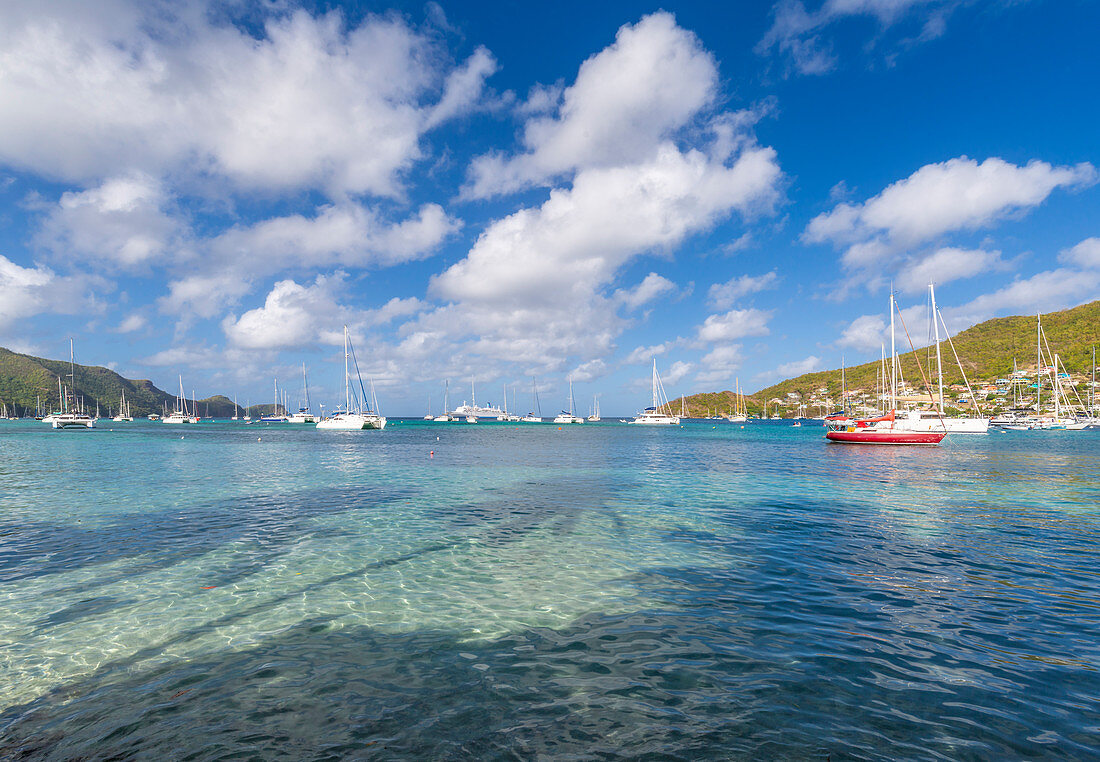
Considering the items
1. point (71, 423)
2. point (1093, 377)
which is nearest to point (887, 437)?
point (1093, 377)

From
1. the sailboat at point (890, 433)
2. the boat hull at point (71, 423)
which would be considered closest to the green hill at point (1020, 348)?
the sailboat at point (890, 433)

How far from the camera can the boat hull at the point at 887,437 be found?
5953 centimetres

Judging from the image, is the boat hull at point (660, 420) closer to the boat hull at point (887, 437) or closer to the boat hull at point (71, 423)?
the boat hull at point (887, 437)

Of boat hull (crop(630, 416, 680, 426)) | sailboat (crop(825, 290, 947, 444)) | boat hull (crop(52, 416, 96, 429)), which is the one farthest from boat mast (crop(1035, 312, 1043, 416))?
boat hull (crop(52, 416, 96, 429))

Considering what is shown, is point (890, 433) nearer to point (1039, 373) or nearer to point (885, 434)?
point (885, 434)

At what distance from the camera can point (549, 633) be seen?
9.46 meters

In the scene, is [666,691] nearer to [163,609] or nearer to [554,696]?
[554,696]

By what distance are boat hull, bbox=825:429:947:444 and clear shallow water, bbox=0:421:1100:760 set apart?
145ft

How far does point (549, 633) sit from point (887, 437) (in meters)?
68.7

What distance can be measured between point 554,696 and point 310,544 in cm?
1252

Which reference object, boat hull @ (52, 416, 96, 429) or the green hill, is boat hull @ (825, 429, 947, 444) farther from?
boat hull @ (52, 416, 96, 429)

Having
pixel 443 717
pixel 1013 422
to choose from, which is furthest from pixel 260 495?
pixel 1013 422

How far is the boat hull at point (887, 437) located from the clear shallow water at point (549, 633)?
44.1 m

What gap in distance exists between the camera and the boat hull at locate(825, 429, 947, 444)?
59.5m
